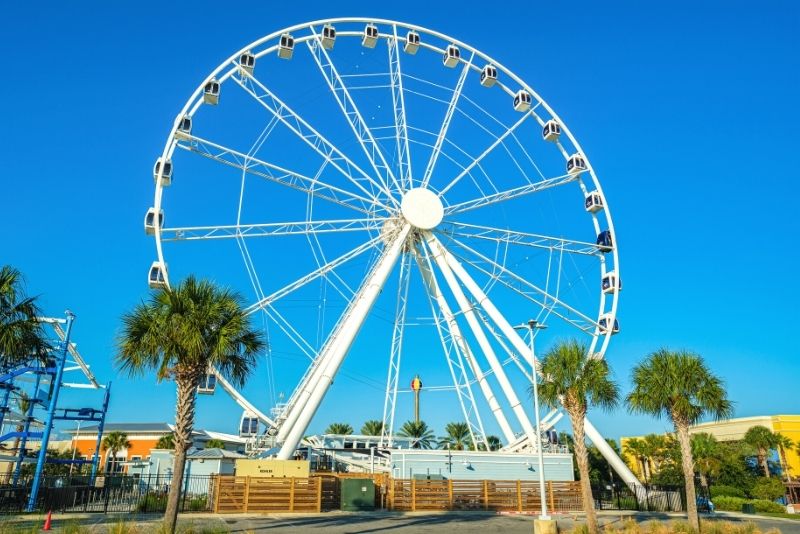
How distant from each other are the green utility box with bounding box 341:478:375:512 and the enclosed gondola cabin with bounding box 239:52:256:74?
1958cm

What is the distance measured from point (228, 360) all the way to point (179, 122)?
1613 cm

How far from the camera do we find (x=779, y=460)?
5619cm

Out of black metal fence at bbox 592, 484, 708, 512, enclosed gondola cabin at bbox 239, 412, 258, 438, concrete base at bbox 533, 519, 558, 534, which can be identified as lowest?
concrete base at bbox 533, 519, 558, 534

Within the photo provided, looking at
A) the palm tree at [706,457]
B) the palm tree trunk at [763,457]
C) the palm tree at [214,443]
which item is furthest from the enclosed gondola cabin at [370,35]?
the palm tree trunk at [763,457]

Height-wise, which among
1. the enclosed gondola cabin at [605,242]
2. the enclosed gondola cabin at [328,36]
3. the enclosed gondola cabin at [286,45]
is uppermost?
the enclosed gondola cabin at [328,36]

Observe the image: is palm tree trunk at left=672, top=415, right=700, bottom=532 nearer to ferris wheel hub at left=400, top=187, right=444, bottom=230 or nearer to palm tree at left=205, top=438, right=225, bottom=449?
ferris wheel hub at left=400, top=187, right=444, bottom=230

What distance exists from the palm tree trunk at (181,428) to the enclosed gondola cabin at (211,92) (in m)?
17.8

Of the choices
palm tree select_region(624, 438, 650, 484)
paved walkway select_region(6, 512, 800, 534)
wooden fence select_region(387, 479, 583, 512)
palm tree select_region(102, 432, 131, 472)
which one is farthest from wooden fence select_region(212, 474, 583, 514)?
palm tree select_region(102, 432, 131, 472)

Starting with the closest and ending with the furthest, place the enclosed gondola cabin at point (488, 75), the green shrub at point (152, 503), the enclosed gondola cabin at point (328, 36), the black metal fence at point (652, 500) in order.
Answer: the green shrub at point (152, 503) → the black metal fence at point (652, 500) → the enclosed gondola cabin at point (328, 36) → the enclosed gondola cabin at point (488, 75)

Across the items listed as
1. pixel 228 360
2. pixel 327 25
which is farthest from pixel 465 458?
pixel 327 25

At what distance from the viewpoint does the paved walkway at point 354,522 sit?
18734mm

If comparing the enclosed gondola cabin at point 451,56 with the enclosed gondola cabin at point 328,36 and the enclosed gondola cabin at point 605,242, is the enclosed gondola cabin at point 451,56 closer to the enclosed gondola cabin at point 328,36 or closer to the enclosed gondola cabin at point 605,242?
the enclosed gondola cabin at point 328,36

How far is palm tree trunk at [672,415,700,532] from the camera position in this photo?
63.2 feet

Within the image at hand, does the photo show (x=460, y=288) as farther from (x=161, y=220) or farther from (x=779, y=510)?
(x=779, y=510)
